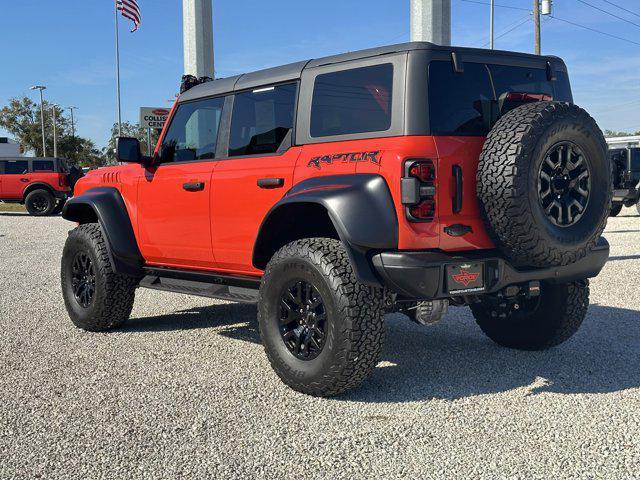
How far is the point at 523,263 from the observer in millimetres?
3922

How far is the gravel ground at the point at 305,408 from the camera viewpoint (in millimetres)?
3088

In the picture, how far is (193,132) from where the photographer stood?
5.35 meters

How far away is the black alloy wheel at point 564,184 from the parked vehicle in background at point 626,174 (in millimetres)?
11895

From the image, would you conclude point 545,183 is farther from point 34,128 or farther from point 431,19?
point 34,128

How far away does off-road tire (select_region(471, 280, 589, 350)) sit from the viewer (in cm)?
479

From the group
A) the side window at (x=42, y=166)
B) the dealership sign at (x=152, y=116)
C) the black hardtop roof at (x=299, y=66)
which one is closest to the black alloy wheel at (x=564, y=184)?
the black hardtop roof at (x=299, y=66)

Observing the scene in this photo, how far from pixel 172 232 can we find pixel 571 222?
113 inches

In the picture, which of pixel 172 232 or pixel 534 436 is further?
pixel 172 232

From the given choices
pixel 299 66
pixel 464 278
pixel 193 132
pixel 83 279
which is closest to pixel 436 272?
pixel 464 278

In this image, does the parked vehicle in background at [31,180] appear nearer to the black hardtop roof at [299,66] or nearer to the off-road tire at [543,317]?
the black hardtop roof at [299,66]

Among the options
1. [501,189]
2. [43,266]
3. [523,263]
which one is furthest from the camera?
[43,266]

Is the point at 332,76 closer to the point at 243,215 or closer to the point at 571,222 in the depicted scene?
the point at 243,215

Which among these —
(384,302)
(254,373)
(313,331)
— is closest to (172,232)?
(254,373)

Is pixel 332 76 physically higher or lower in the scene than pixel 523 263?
higher
